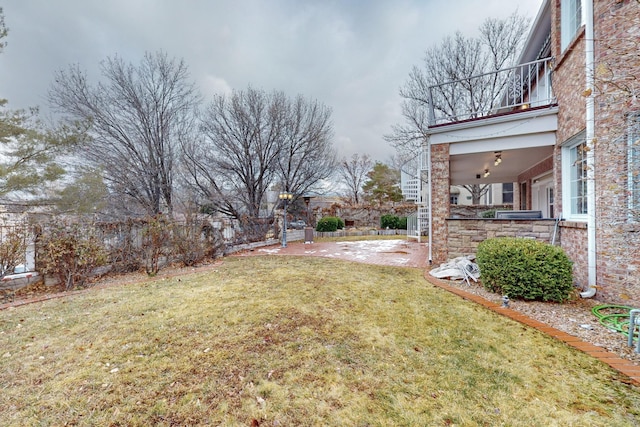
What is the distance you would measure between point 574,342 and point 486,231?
3615 millimetres

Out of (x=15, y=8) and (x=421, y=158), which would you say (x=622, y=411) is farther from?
(x=15, y=8)

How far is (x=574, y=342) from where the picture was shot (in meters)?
2.83

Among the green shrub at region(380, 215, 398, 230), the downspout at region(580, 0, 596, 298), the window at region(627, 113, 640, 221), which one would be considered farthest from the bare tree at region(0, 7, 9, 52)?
the green shrub at region(380, 215, 398, 230)

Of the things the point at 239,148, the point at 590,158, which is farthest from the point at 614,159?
the point at 239,148

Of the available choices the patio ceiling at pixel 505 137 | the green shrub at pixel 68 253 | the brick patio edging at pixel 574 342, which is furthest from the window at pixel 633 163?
the green shrub at pixel 68 253

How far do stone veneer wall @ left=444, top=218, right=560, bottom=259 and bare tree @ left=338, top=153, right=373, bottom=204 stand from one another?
915 inches

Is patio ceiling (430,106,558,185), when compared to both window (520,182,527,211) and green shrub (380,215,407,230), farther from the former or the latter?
green shrub (380,215,407,230)

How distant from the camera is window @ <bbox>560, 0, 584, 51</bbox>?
479cm

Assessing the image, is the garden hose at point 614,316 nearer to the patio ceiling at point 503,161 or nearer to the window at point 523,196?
the patio ceiling at point 503,161

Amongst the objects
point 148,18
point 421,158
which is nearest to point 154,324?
point 421,158

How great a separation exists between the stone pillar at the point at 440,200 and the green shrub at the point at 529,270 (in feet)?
6.93

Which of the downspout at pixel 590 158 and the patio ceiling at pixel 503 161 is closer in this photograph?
the downspout at pixel 590 158

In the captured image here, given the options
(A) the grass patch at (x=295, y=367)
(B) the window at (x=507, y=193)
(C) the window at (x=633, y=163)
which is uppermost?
(B) the window at (x=507, y=193)

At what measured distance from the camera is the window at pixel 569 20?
4787 millimetres
